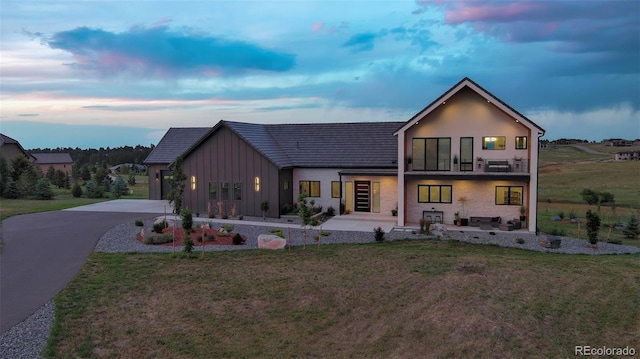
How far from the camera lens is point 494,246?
20406 millimetres

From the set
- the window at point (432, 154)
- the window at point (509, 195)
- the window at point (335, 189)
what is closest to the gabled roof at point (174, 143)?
the window at point (335, 189)

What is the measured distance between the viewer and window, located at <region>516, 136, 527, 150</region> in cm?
2442

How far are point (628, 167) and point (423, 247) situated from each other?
68.3m

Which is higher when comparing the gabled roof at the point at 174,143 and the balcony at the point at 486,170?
the gabled roof at the point at 174,143

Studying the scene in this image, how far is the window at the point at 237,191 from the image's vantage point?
1116 inches

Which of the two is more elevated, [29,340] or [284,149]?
[284,149]

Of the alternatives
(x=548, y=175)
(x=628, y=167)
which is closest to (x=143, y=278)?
(x=548, y=175)

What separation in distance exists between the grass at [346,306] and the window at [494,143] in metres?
8.28

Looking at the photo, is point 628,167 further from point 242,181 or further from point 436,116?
point 242,181

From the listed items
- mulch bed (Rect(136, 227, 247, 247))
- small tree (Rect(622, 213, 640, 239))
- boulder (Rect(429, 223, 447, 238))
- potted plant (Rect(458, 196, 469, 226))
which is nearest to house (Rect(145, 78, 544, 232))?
potted plant (Rect(458, 196, 469, 226))

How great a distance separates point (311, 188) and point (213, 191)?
6.01 meters

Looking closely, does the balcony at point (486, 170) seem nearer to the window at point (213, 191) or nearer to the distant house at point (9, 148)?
the window at point (213, 191)

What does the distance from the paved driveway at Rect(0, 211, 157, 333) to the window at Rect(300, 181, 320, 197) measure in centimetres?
924

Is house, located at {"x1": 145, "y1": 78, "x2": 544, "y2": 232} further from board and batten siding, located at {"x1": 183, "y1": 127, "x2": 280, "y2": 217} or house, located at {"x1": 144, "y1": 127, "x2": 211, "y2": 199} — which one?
house, located at {"x1": 144, "y1": 127, "x2": 211, "y2": 199}
